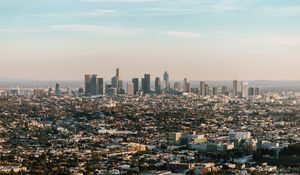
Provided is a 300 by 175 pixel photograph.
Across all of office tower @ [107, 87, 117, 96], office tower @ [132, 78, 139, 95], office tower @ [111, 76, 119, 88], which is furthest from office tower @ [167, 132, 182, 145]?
office tower @ [111, 76, 119, 88]

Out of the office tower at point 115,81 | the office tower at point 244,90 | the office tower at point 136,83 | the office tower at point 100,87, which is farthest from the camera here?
the office tower at point 115,81

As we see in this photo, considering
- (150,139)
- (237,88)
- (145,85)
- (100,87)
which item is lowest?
(150,139)

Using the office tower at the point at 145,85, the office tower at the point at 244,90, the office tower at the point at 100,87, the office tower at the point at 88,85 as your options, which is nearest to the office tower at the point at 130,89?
the office tower at the point at 145,85

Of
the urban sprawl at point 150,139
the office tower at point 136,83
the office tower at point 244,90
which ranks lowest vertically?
the urban sprawl at point 150,139

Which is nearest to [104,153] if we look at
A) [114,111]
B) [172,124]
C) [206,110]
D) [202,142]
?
[202,142]

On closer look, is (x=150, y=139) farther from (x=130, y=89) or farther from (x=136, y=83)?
(x=136, y=83)

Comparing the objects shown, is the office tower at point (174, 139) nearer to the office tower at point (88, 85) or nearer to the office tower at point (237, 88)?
the office tower at point (88, 85)

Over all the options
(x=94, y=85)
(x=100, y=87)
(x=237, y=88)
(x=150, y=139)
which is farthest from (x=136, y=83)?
(x=150, y=139)

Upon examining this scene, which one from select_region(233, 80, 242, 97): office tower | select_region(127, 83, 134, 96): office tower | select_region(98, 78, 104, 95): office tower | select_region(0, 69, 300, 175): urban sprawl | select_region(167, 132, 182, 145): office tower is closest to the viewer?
select_region(0, 69, 300, 175): urban sprawl

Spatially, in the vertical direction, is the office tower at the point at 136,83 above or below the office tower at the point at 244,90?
above

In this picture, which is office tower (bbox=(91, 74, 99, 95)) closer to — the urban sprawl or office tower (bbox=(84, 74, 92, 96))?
office tower (bbox=(84, 74, 92, 96))

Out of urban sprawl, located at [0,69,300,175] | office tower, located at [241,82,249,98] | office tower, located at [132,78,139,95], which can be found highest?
office tower, located at [132,78,139,95]

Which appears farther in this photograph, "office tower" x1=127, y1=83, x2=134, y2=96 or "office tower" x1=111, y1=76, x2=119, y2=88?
"office tower" x1=111, y1=76, x2=119, y2=88

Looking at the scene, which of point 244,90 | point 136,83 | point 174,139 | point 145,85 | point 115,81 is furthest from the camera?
point 244,90
